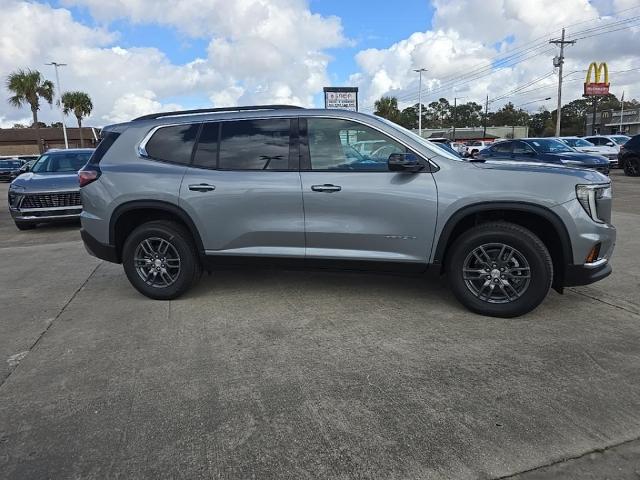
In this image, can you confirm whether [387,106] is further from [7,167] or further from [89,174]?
[89,174]

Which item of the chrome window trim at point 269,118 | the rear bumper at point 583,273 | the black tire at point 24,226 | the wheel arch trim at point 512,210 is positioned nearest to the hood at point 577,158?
the rear bumper at point 583,273

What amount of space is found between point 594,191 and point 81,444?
4094 millimetres

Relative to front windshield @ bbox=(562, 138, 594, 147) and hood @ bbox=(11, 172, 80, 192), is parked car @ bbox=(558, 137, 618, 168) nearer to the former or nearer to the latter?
front windshield @ bbox=(562, 138, 594, 147)

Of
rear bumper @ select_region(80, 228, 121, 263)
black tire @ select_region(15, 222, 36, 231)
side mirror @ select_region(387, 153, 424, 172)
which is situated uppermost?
side mirror @ select_region(387, 153, 424, 172)

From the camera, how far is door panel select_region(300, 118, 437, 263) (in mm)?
4219

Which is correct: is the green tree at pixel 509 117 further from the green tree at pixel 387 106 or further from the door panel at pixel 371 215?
the door panel at pixel 371 215

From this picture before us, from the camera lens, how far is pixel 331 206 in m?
4.37

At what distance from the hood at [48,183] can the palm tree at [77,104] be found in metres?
48.7

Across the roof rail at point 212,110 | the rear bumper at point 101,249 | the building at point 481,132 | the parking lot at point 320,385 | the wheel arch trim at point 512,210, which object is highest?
the building at point 481,132

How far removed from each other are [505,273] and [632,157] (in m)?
18.1

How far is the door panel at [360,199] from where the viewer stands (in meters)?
4.22

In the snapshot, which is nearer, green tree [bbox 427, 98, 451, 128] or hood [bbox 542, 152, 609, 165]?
hood [bbox 542, 152, 609, 165]

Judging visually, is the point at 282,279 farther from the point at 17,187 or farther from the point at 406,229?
the point at 17,187

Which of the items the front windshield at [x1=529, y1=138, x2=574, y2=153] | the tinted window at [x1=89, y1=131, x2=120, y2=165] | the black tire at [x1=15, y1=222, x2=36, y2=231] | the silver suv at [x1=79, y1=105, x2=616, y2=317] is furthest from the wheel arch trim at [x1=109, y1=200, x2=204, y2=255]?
the front windshield at [x1=529, y1=138, x2=574, y2=153]
